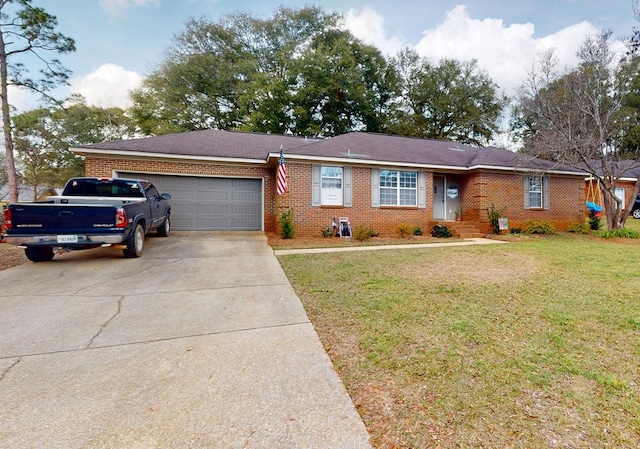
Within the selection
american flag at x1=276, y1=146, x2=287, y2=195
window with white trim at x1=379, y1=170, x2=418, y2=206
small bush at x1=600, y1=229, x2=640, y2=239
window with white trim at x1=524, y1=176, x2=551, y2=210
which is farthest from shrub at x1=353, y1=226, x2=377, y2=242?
small bush at x1=600, y1=229, x2=640, y2=239

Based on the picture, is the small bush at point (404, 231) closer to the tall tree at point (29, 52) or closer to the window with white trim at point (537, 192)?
the window with white trim at point (537, 192)

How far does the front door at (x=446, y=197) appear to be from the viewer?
13.8 meters

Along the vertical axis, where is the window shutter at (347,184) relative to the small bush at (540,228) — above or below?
above

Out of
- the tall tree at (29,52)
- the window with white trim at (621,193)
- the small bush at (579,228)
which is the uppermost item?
the tall tree at (29,52)

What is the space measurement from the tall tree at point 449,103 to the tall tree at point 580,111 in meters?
16.2

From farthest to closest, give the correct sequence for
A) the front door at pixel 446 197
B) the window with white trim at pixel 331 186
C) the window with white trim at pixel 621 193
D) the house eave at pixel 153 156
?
the window with white trim at pixel 621 193 → the front door at pixel 446 197 → the window with white trim at pixel 331 186 → the house eave at pixel 153 156

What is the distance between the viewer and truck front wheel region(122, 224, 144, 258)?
6.81m

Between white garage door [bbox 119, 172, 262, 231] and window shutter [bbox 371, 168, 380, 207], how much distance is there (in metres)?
4.62

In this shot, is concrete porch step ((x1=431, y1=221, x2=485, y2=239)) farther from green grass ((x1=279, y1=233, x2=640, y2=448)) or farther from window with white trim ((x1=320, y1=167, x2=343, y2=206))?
green grass ((x1=279, y1=233, x2=640, y2=448))

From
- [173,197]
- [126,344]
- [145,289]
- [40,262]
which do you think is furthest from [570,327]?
[173,197]

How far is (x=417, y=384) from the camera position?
2.22 m

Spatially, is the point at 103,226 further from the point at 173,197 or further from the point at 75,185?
the point at 173,197

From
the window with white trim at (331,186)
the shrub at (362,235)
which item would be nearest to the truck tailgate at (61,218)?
the window with white trim at (331,186)

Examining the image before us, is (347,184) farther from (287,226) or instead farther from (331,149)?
(287,226)
